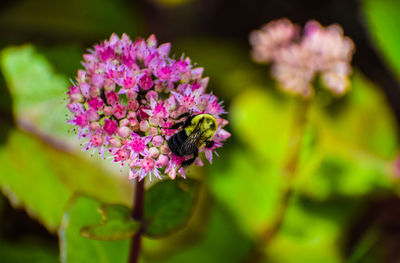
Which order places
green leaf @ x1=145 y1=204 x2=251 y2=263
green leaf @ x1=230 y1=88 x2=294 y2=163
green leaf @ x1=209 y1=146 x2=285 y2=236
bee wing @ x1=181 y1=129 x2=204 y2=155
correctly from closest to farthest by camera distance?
bee wing @ x1=181 y1=129 x2=204 y2=155 < green leaf @ x1=145 y1=204 x2=251 y2=263 < green leaf @ x1=209 y1=146 x2=285 y2=236 < green leaf @ x1=230 y1=88 x2=294 y2=163

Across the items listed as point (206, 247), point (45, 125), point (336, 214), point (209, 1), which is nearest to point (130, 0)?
point (209, 1)

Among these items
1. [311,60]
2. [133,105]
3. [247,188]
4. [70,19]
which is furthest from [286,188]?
[70,19]

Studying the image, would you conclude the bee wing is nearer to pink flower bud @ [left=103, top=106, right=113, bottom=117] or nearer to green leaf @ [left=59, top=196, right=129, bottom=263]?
pink flower bud @ [left=103, top=106, right=113, bottom=117]

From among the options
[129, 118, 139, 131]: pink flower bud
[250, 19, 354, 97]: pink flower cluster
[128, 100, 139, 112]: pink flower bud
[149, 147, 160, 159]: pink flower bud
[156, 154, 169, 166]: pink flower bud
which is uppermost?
[250, 19, 354, 97]: pink flower cluster

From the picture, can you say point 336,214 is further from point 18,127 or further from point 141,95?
point 18,127

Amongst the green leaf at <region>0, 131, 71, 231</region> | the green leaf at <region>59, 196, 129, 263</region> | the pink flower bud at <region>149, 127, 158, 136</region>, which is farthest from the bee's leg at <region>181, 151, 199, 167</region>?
the green leaf at <region>0, 131, 71, 231</region>

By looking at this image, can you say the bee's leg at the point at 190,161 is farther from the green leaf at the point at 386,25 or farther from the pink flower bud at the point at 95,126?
the green leaf at the point at 386,25

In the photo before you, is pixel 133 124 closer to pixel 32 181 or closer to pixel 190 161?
pixel 190 161
